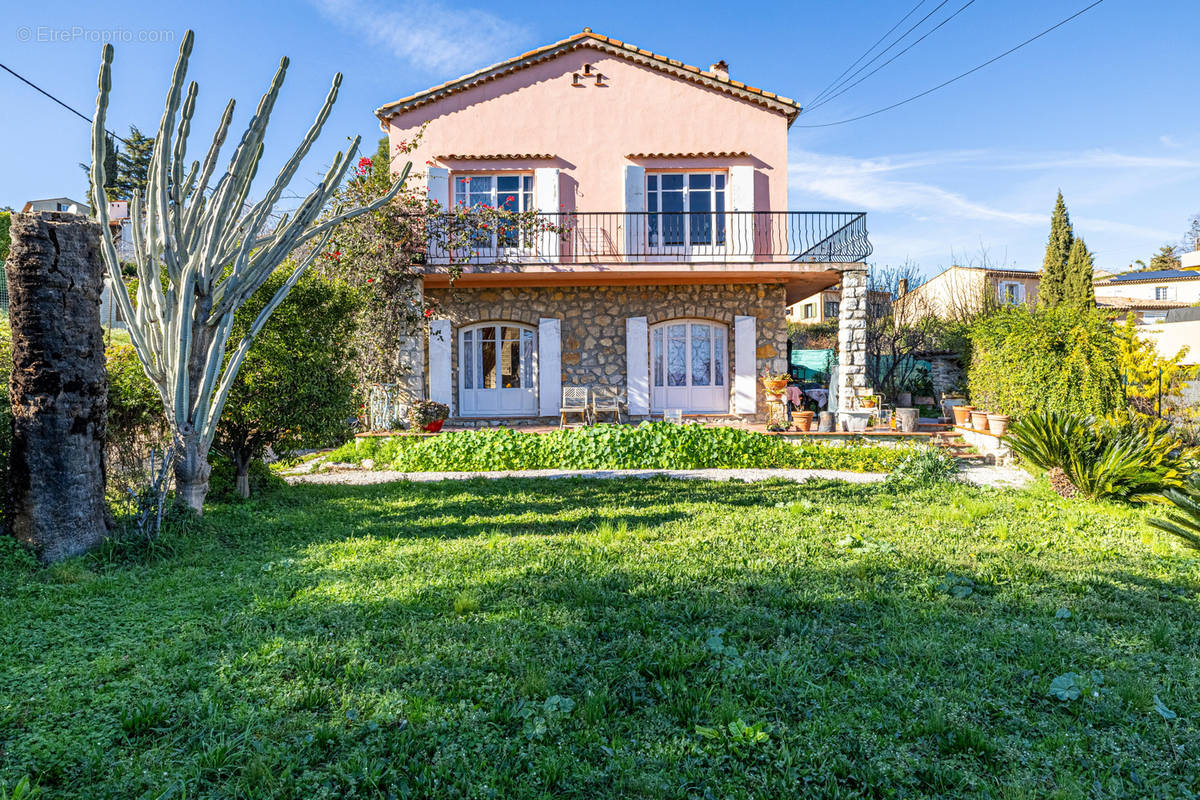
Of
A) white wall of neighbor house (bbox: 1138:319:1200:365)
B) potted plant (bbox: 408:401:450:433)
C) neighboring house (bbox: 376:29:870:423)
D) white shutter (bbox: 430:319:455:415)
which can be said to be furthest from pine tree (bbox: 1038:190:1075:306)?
potted plant (bbox: 408:401:450:433)

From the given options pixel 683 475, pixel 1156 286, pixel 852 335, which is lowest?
pixel 683 475

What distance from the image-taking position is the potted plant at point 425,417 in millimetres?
11078

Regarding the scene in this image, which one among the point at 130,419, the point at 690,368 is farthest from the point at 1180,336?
the point at 130,419

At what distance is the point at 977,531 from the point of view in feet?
17.4

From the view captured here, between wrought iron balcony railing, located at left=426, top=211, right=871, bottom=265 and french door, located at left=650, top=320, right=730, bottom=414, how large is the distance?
150 centimetres

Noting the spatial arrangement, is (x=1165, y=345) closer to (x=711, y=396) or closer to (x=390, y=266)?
(x=711, y=396)

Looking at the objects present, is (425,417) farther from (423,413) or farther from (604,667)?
(604,667)

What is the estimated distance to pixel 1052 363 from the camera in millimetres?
9211

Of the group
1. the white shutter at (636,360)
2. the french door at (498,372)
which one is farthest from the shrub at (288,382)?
the white shutter at (636,360)

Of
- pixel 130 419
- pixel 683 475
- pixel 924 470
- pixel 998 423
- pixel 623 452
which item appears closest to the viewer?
pixel 130 419

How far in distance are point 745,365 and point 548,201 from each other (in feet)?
16.8

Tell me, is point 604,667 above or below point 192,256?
below

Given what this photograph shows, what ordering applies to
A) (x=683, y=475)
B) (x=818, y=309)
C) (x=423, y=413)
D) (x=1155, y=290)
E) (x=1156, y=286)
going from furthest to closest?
(x=1155, y=290) < (x=1156, y=286) < (x=818, y=309) < (x=423, y=413) < (x=683, y=475)

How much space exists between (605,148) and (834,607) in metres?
11.8
